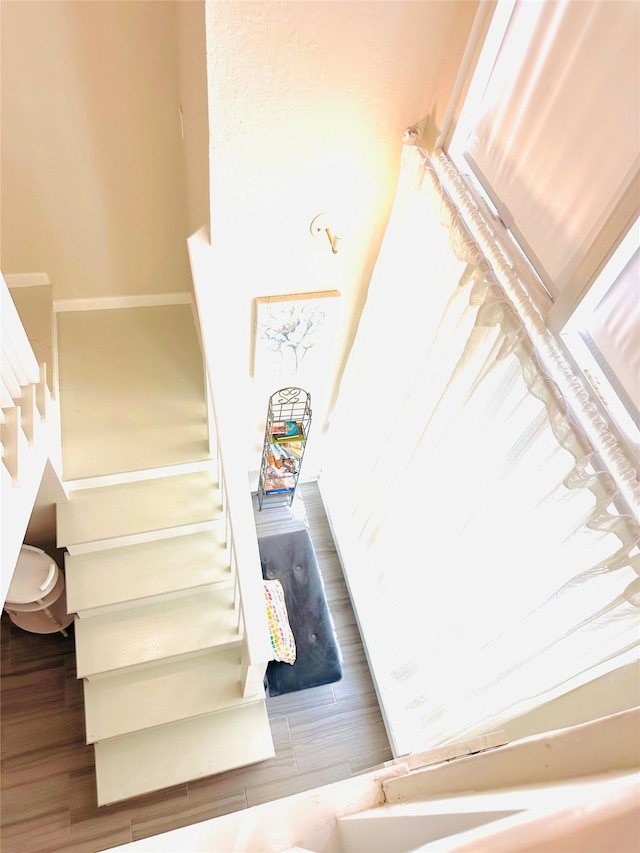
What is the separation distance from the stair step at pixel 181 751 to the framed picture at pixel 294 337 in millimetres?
1392

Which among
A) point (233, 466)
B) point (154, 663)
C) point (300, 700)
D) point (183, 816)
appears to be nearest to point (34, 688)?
point (154, 663)

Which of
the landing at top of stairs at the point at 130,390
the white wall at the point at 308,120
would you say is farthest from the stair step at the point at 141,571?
the white wall at the point at 308,120

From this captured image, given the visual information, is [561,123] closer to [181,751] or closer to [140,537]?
[140,537]

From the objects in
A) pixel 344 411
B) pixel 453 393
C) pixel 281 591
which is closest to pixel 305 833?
pixel 453 393

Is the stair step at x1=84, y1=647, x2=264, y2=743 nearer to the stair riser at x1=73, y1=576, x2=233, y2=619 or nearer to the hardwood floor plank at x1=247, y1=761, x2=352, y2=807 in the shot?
the stair riser at x1=73, y1=576, x2=233, y2=619

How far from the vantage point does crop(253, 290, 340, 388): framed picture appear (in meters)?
1.94

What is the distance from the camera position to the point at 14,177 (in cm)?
202

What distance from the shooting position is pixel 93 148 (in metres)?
1.99

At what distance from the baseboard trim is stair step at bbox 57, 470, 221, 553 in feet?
3.12

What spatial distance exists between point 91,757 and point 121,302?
2031 mm

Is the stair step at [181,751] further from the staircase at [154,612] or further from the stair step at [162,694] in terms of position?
the stair step at [162,694]

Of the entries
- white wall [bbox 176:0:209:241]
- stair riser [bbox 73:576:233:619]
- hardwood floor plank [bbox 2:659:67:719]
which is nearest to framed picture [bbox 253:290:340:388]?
white wall [bbox 176:0:209:241]

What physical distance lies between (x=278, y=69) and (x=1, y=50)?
107 centimetres

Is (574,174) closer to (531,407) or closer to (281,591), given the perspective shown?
(531,407)
